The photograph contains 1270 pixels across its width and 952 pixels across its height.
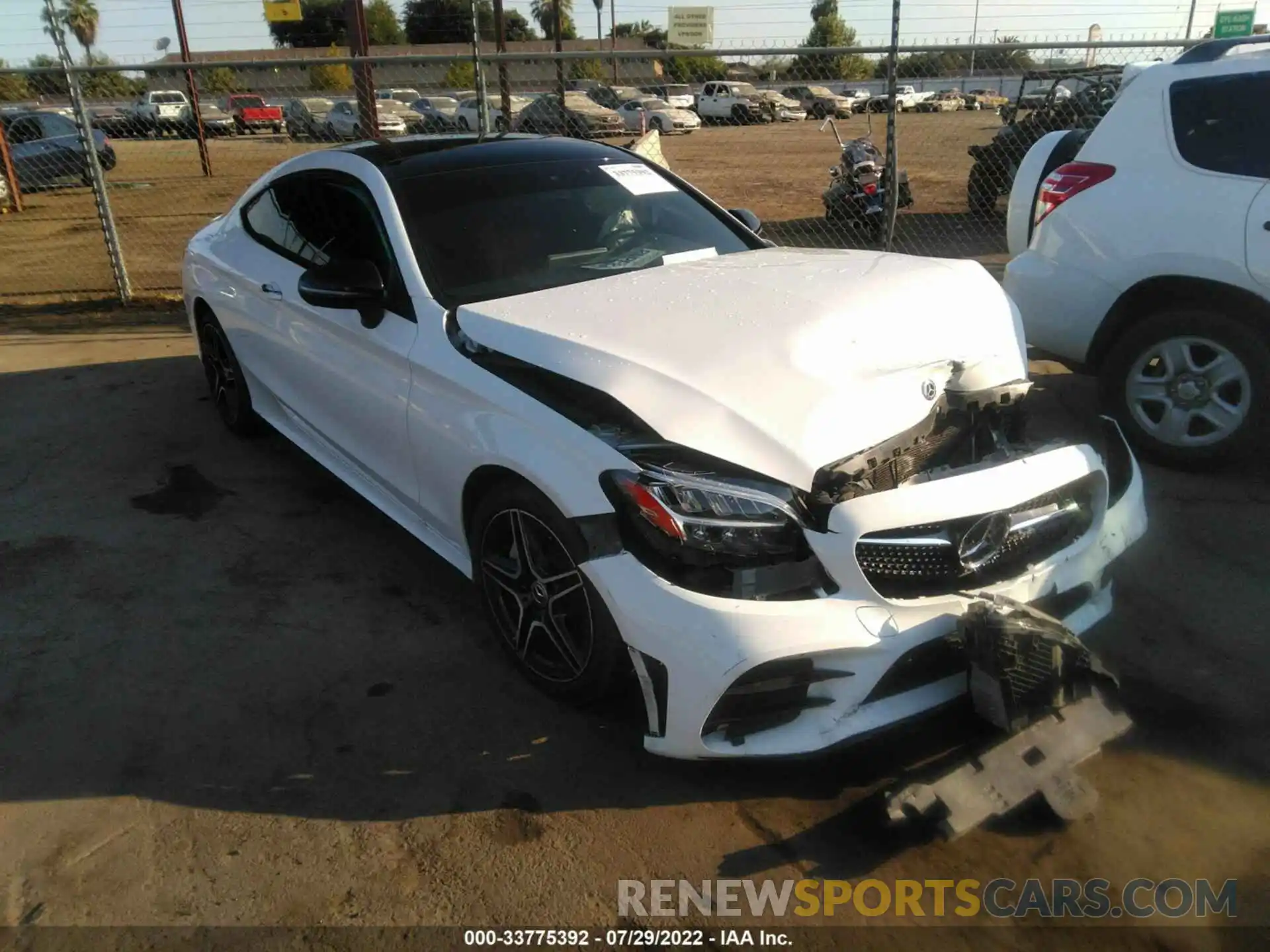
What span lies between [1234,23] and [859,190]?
4.68 metres

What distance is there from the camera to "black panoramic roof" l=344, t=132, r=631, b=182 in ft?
13.7

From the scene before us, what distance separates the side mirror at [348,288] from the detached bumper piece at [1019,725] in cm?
233

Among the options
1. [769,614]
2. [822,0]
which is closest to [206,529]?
[769,614]

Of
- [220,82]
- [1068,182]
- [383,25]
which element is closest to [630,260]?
[1068,182]

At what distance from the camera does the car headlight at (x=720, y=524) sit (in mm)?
2557

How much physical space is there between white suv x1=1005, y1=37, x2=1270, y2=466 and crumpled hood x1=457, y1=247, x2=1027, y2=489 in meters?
1.50

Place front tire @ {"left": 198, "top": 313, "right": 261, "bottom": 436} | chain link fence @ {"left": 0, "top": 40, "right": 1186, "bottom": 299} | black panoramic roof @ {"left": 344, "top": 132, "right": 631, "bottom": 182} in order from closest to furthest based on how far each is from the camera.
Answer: black panoramic roof @ {"left": 344, "top": 132, "right": 631, "bottom": 182}, front tire @ {"left": 198, "top": 313, "right": 261, "bottom": 436}, chain link fence @ {"left": 0, "top": 40, "right": 1186, "bottom": 299}

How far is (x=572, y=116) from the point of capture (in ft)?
54.7

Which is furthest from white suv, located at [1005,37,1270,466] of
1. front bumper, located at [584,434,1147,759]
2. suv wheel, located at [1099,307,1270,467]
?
front bumper, located at [584,434,1147,759]

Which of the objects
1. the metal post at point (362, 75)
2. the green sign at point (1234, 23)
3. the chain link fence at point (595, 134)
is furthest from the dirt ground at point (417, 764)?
the green sign at point (1234, 23)

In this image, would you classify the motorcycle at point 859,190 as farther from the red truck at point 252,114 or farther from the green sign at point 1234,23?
the red truck at point 252,114

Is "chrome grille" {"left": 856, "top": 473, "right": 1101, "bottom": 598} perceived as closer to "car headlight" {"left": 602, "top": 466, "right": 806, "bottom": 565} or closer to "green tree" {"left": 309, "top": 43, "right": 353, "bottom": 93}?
"car headlight" {"left": 602, "top": 466, "right": 806, "bottom": 565}

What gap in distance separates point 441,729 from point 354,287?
162 cm

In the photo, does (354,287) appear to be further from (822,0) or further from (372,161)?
(822,0)
